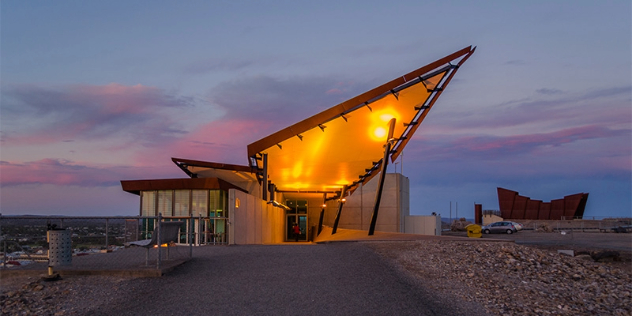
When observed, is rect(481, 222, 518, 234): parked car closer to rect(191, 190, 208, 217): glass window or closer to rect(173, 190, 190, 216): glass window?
rect(191, 190, 208, 217): glass window

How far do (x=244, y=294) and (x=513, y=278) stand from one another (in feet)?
23.7

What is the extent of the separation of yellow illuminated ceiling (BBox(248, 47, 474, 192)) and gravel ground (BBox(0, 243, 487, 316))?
26.3ft

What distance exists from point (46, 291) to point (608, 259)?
85.2 ft

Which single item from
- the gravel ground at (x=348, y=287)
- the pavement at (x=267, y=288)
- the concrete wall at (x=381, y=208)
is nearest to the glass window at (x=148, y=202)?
the gravel ground at (x=348, y=287)

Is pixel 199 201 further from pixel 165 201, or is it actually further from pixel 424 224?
pixel 424 224

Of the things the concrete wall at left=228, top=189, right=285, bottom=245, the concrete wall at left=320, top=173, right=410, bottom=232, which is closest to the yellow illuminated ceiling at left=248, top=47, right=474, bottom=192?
the concrete wall at left=228, top=189, right=285, bottom=245

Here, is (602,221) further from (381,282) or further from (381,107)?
(381,282)

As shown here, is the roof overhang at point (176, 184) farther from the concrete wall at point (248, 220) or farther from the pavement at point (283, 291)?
the pavement at point (283, 291)

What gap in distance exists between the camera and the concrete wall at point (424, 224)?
42237 millimetres

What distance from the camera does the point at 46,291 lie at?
30.1 feet

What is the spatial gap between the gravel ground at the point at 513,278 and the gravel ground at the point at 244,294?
91cm

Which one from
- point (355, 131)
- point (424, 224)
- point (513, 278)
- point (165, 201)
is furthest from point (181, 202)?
point (424, 224)

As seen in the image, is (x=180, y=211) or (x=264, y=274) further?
(x=180, y=211)

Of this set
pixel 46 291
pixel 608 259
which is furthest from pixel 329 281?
pixel 608 259
